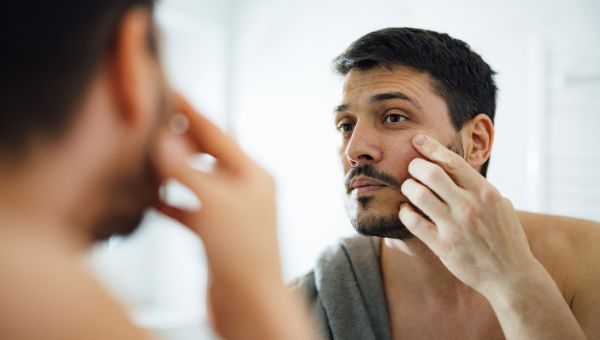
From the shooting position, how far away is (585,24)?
5.81 feet

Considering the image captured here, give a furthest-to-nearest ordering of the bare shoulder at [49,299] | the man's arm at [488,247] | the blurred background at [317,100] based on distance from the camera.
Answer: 1. the blurred background at [317,100]
2. the man's arm at [488,247]
3. the bare shoulder at [49,299]

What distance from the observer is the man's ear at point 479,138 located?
1047mm

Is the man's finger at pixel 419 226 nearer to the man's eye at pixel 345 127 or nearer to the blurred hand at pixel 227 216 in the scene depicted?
the man's eye at pixel 345 127

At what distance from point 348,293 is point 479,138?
16.5 inches

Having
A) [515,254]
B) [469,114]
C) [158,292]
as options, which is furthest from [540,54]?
[158,292]

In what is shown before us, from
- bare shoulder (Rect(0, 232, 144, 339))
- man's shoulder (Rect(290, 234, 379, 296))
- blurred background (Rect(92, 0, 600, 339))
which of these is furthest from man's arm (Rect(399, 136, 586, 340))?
blurred background (Rect(92, 0, 600, 339))

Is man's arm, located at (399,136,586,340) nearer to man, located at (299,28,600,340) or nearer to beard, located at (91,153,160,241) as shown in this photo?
man, located at (299,28,600,340)

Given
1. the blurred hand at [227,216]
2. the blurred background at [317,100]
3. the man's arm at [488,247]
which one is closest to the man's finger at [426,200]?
the man's arm at [488,247]

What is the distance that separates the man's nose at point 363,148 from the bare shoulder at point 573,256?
37cm

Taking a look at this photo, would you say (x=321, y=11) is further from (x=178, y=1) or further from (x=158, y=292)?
(x=158, y=292)

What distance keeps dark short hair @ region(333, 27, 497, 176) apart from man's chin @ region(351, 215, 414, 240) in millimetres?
239

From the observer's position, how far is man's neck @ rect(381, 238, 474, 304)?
3.30ft

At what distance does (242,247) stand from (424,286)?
0.76m

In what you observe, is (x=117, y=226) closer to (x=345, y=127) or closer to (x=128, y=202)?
(x=128, y=202)
